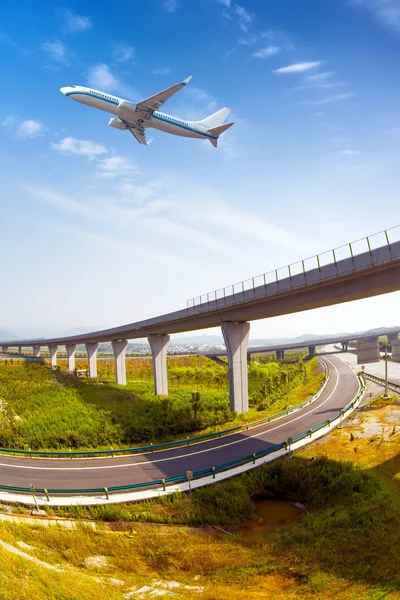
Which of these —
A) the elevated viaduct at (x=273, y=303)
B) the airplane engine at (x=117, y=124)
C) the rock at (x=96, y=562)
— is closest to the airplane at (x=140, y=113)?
the airplane engine at (x=117, y=124)

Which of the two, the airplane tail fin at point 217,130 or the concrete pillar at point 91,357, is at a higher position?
the airplane tail fin at point 217,130

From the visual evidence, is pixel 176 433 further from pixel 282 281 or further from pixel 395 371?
pixel 395 371

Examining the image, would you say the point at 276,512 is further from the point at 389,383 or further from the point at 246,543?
the point at 389,383

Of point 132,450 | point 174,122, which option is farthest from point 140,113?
point 132,450

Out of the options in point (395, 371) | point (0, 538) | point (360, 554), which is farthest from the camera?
point (395, 371)

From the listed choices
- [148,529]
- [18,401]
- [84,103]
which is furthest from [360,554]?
[84,103]

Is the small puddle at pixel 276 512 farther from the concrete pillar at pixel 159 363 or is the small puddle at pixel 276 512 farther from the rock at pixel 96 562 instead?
the concrete pillar at pixel 159 363
